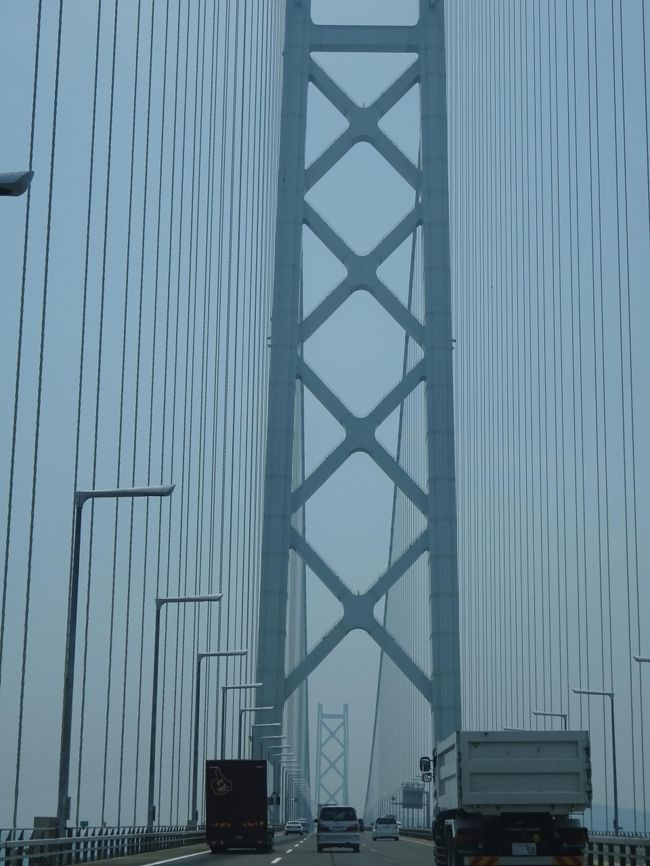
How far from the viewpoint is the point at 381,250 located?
39.6 m

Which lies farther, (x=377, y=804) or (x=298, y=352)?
(x=377, y=804)

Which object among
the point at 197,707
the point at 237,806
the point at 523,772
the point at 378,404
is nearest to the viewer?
the point at 523,772

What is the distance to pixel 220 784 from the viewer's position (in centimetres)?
3048

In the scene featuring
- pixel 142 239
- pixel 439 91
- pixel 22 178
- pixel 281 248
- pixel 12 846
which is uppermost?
pixel 439 91

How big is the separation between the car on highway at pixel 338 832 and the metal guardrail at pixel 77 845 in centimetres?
440

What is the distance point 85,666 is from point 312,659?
1449 cm

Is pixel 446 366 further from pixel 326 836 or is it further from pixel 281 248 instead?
pixel 326 836

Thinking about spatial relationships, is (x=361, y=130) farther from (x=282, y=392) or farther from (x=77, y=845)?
(x=77, y=845)

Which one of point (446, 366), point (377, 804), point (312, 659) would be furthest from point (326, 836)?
point (377, 804)

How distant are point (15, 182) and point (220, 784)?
21837mm

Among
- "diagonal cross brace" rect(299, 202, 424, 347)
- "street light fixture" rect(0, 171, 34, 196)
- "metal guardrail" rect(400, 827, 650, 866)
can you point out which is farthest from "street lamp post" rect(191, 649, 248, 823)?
"street light fixture" rect(0, 171, 34, 196)

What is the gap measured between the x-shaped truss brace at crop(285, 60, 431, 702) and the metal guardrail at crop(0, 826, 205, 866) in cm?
852

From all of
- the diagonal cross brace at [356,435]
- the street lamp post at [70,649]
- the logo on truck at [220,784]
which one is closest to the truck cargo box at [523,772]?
the street lamp post at [70,649]

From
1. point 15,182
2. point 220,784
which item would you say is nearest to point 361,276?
point 220,784
